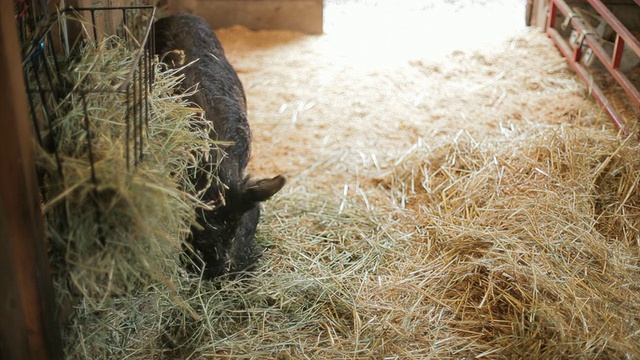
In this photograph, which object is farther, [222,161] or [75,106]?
[222,161]

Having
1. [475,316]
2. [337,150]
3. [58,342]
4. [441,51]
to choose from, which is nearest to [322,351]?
A: [475,316]

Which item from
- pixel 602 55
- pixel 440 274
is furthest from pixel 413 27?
pixel 440 274

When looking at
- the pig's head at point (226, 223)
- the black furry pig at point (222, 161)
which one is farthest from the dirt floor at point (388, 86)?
the pig's head at point (226, 223)

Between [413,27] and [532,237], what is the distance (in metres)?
5.22

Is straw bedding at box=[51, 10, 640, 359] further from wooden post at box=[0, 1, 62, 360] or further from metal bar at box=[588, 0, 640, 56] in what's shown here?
metal bar at box=[588, 0, 640, 56]

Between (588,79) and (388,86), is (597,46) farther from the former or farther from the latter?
(388,86)

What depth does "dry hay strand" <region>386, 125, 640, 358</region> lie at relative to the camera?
4.03 metres

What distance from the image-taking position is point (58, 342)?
3.32 meters

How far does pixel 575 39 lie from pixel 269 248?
449cm

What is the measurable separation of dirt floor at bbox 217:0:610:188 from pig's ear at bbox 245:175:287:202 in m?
1.82

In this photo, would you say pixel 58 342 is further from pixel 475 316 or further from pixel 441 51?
pixel 441 51

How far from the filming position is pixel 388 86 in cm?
767

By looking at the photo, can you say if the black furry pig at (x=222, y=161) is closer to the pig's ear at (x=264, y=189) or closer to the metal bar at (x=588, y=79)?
the pig's ear at (x=264, y=189)

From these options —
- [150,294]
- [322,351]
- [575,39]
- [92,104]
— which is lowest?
[322,351]
